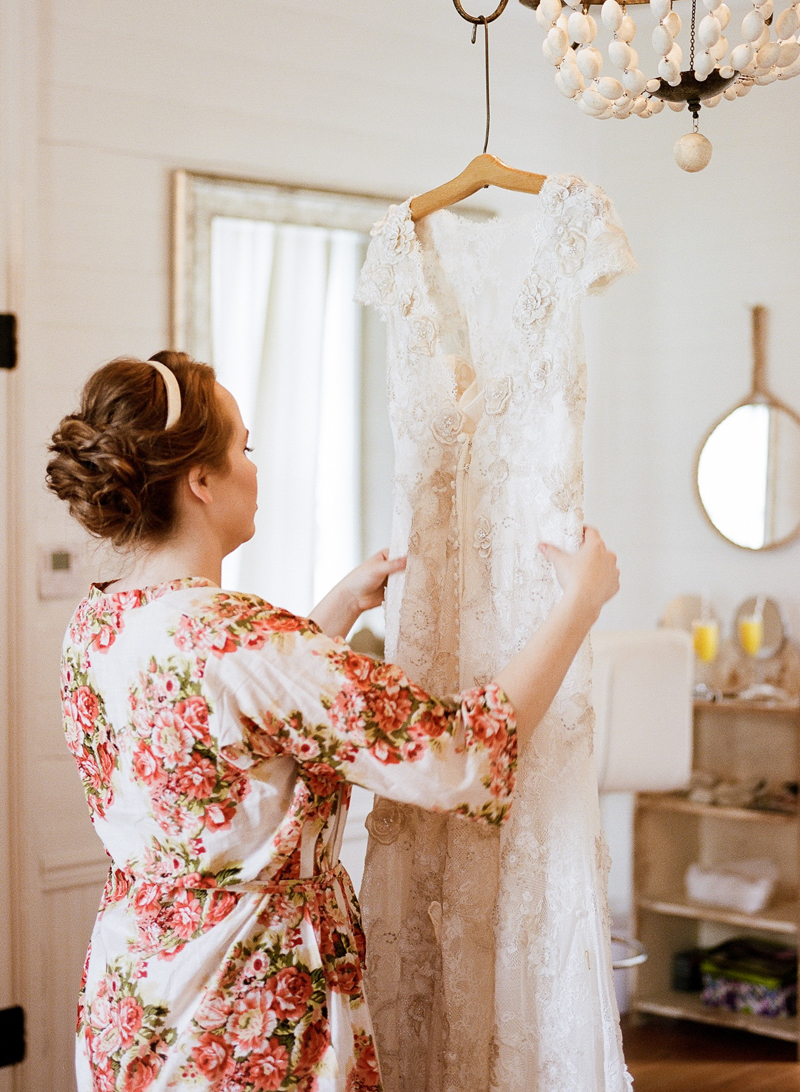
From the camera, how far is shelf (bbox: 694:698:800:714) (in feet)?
10.3

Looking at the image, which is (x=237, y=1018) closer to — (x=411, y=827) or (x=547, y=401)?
(x=411, y=827)

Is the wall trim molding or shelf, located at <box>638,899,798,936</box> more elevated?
the wall trim molding

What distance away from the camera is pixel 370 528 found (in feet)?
10.1

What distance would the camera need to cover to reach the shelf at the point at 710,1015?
3137 millimetres

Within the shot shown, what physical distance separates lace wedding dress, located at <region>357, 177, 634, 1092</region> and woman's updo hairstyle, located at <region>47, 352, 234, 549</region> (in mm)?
380

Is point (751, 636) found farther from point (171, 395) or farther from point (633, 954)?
point (171, 395)

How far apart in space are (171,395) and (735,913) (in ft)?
8.43

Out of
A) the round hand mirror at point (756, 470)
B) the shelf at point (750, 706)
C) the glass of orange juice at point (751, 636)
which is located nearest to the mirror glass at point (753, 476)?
the round hand mirror at point (756, 470)

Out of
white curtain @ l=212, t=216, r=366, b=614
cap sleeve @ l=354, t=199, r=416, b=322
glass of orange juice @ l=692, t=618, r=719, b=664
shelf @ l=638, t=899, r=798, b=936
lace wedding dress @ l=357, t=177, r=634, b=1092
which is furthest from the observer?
glass of orange juice @ l=692, t=618, r=719, b=664

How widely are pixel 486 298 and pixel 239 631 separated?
27.5 inches

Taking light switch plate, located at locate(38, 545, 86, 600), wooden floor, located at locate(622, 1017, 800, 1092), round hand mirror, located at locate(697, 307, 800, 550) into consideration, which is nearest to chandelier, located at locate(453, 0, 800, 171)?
light switch plate, located at locate(38, 545, 86, 600)

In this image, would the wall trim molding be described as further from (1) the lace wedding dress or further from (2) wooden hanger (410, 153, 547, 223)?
(2) wooden hanger (410, 153, 547, 223)

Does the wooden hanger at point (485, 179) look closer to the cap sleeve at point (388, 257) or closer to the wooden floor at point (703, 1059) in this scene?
the cap sleeve at point (388, 257)

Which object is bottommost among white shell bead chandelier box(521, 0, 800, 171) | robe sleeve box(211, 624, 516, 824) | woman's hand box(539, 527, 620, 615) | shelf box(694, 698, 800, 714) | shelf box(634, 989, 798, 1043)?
shelf box(634, 989, 798, 1043)
